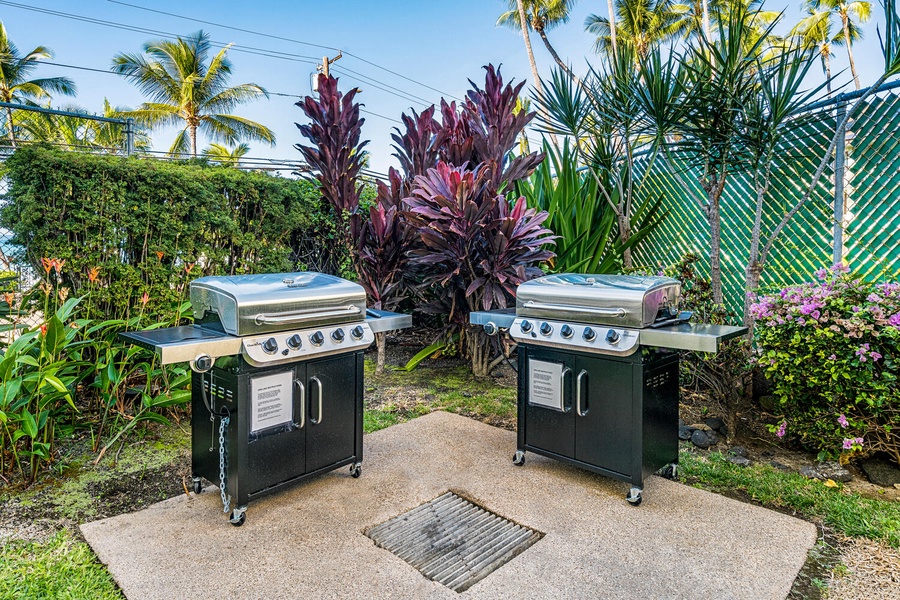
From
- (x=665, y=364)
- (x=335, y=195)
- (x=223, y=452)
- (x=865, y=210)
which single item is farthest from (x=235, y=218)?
(x=865, y=210)

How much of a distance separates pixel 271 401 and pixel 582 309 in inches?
58.4

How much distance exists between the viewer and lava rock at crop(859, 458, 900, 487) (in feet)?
8.13

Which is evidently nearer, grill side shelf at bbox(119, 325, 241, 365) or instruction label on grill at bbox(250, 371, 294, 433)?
grill side shelf at bbox(119, 325, 241, 365)

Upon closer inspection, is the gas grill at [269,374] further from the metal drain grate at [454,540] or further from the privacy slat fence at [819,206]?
the privacy slat fence at [819,206]

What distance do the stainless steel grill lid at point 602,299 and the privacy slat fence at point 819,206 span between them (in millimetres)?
1659

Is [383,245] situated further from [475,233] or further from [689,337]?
[689,337]

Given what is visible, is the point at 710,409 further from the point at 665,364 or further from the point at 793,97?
the point at 793,97

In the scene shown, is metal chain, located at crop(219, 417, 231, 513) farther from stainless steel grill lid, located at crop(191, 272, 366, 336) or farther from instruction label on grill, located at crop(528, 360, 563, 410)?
instruction label on grill, located at crop(528, 360, 563, 410)

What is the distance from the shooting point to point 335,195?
14.6 feet

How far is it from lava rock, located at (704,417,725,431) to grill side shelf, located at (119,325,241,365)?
9.66 ft

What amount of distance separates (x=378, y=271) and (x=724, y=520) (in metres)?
3.18

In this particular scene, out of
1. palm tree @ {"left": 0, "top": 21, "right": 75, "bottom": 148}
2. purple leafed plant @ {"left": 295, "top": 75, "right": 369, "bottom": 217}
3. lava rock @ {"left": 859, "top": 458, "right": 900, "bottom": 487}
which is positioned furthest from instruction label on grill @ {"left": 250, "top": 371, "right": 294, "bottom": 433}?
palm tree @ {"left": 0, "top": 21, "right": 75, "bottom": 148}

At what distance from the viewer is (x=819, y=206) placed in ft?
11.9

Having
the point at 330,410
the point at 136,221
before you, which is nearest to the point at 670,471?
the point at 330,410
